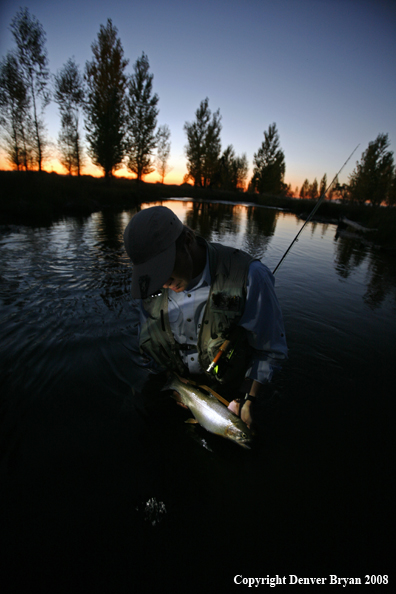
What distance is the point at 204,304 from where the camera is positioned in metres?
2.41

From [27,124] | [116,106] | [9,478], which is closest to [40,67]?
[27,124]

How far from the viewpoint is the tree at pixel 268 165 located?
63.5 m

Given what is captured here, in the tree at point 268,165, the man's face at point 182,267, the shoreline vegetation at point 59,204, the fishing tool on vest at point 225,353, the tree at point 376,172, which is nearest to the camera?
the man's face at point 182,267

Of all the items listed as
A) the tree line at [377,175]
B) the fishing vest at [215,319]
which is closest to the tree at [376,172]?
the tree line at [377,175]

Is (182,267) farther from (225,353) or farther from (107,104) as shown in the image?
(107,104)

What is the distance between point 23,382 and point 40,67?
1170 inches

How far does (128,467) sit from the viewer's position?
2.64m

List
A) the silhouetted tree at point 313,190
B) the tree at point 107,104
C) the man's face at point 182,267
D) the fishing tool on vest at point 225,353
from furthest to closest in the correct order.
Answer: the silhouetted tree at point 313,190 < the tree at point 107,104 < the fishing tool on vest at point 225,353 < the man's face at point 182,267

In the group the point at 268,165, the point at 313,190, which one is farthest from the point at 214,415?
the point at 313,190

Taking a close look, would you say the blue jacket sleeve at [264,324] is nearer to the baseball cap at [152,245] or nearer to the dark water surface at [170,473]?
the baseball cap at [152,245]

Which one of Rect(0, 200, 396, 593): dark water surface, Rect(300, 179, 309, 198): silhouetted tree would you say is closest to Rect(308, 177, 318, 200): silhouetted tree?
Rect(300, 179, 309, 198): silhouetted tree

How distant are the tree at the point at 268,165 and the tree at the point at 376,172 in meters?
23.4

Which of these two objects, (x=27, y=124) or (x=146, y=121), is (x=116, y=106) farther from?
(x=27, y=124)

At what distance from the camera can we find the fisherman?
1.90 m
